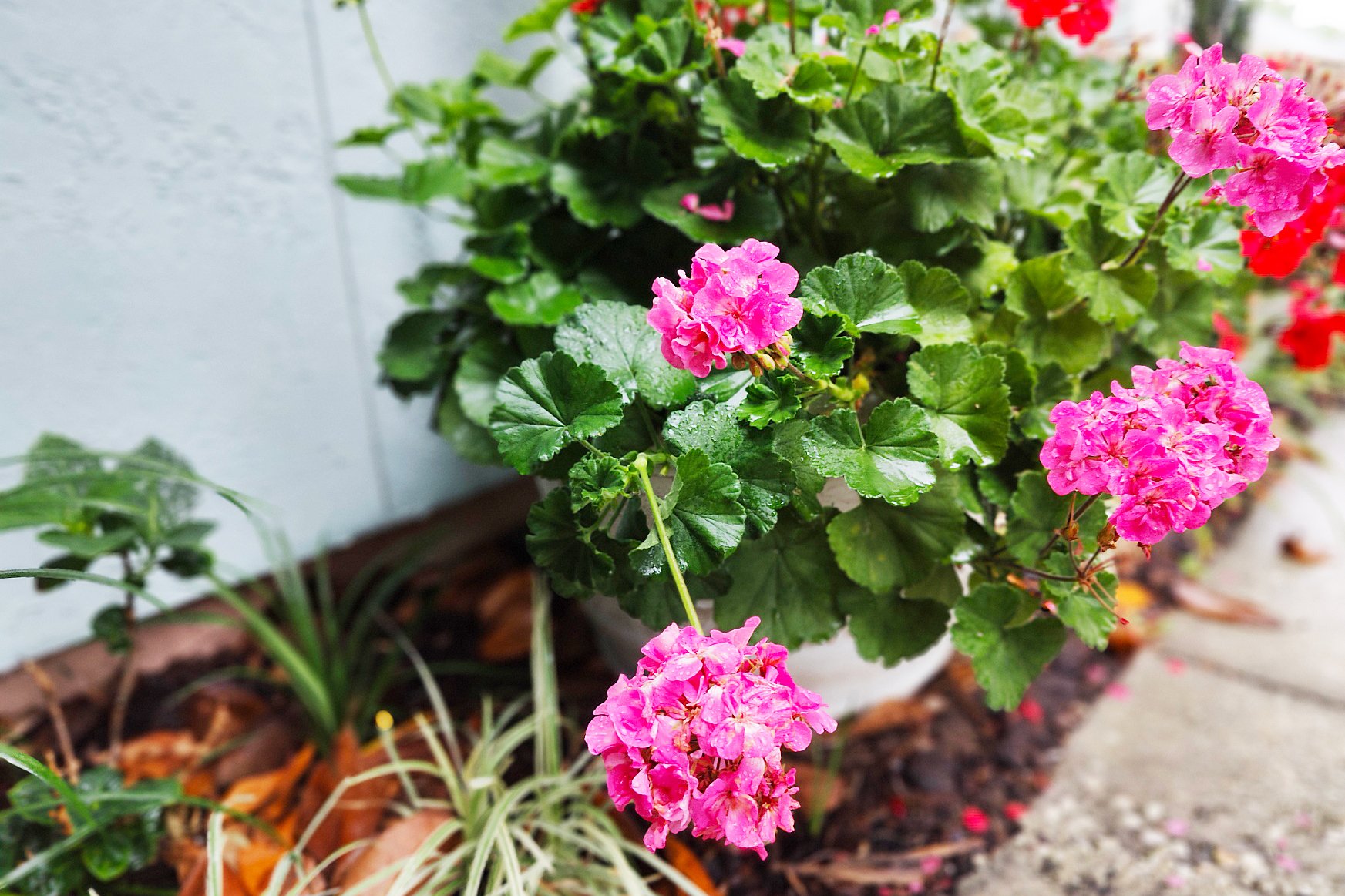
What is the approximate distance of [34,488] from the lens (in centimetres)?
79

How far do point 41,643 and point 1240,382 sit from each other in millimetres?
1517

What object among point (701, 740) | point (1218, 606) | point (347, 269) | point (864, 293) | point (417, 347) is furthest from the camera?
point (1218, 606)

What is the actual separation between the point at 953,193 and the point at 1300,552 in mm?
1443

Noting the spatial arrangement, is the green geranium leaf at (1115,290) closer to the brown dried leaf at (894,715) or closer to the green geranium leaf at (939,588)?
the green geranium leaf at (939,588)

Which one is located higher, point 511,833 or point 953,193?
point 953,193

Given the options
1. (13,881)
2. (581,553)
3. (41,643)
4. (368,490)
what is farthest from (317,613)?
(581,553)

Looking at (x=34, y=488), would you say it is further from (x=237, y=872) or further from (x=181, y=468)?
(x=237, y=872)

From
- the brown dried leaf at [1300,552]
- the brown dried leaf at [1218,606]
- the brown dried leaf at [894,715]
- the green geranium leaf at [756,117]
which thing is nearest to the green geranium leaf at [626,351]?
the green geranium leaf at [756,117]

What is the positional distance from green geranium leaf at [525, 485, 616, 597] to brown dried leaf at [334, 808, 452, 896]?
406 millimetres

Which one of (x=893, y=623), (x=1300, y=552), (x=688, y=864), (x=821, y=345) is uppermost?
(x=821, y=345)

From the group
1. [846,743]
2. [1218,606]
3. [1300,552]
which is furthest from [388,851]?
[1300,552]

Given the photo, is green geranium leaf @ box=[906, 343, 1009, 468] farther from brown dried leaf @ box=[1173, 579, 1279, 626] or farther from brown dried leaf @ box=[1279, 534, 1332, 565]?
brown dried leaf @ box=[1279, 534, 1332, 565]

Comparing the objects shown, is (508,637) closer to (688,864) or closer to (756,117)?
(688,864)

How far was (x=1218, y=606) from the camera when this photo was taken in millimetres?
1516
